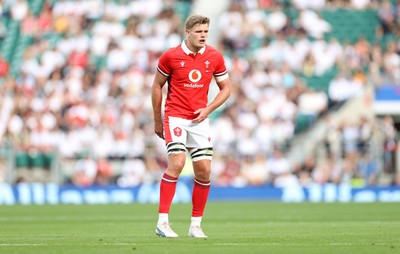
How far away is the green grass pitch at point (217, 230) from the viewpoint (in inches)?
408

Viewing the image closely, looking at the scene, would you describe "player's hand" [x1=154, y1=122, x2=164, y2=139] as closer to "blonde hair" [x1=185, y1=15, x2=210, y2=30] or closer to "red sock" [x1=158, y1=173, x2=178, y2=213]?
"red sock" [x1=158, y1=173, x2=178, y2=213]

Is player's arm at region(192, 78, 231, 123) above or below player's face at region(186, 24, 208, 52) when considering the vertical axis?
below

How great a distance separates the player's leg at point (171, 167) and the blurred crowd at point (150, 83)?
15.3m

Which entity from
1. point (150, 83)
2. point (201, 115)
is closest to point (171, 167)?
point (201, 115)

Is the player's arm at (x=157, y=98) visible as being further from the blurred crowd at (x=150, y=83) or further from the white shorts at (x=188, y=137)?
the blurred crowd at (x=150, y=83)

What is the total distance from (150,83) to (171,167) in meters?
18.4

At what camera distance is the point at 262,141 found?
2811 cm

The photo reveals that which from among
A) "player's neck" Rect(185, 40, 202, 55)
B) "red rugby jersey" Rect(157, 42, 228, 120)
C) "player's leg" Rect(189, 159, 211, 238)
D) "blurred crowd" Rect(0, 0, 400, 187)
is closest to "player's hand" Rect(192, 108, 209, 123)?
"red rugby jersey" Rect(157, 42, 228, 120)

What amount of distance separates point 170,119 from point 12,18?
23.3 metres

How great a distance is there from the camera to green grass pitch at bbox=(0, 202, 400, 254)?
10.4 m

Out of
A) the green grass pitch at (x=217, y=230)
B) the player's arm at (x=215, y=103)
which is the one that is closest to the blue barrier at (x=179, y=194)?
the green grass pitch at (x=217, y=230)

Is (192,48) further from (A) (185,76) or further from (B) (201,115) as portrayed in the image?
(B) (201,115)

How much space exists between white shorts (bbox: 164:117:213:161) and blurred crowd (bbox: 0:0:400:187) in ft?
49.9

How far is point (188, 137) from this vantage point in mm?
12109
